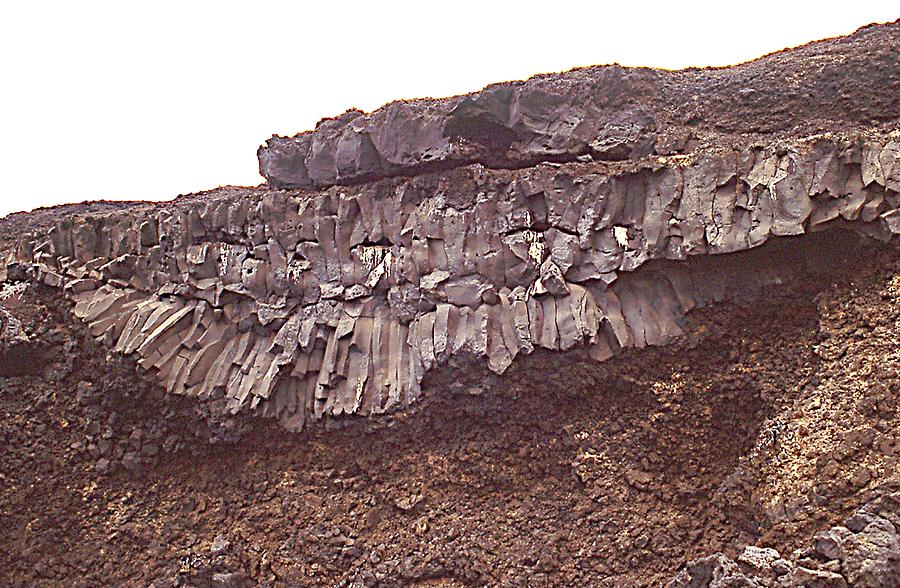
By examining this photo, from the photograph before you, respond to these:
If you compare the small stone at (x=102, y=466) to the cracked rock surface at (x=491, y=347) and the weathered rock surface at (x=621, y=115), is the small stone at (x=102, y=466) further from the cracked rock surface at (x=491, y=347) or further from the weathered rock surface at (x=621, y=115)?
the weathered rock surface at (x=621, y=115)

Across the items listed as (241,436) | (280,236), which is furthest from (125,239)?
(241,436)

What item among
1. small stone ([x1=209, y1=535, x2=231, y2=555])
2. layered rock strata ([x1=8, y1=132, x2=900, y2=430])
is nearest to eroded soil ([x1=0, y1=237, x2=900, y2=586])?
small stone ([x1=209, y1=535, x2=231, y2=555])

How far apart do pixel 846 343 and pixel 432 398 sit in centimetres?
341

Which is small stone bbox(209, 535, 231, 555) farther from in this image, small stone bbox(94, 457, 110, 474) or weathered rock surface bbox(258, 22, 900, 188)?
weathered rock surface bbox(258, 22, 900, 188)

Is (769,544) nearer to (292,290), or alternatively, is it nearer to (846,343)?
(846,343)

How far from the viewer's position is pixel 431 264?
24.2 feet

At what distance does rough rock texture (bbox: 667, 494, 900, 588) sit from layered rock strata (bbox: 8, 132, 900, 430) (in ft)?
7.08

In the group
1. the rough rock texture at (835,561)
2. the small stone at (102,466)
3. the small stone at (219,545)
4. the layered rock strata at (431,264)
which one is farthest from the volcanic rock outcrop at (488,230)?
the rough rock texture at (835,561)

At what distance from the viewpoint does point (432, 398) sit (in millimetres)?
7137

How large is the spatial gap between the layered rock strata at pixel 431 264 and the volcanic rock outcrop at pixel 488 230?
19 mm

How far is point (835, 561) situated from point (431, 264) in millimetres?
4084

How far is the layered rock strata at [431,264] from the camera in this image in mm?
6457

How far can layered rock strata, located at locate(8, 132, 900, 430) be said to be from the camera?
21.2 ft

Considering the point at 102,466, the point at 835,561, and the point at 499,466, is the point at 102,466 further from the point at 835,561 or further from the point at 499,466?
the point at 835,561
